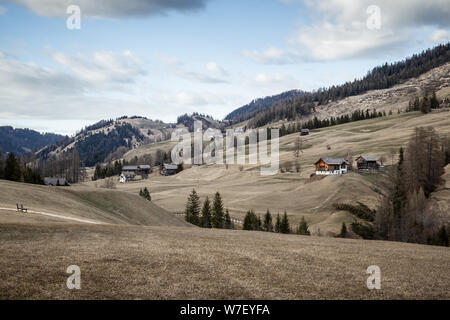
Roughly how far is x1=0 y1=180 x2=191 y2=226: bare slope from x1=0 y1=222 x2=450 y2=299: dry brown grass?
1636 centimetres

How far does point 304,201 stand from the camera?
324 ft

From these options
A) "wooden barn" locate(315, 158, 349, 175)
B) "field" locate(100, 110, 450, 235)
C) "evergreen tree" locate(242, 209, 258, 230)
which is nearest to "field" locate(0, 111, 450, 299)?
"evergreen tree" locate(242, 209, 258, 230)

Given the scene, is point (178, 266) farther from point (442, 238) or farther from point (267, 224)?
point (267, 224)

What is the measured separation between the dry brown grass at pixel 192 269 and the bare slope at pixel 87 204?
16.4 meters

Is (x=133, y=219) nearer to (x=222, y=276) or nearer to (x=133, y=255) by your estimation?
(x=133, y=255)

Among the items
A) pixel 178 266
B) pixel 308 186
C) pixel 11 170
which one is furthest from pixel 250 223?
pixel 11 170

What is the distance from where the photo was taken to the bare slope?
44156 millimetres

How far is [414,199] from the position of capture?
245ft

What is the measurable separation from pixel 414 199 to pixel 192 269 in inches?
2789

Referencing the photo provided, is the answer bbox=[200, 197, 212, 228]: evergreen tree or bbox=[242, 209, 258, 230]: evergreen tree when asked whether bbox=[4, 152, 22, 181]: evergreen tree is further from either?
bbox=[242, 209, 258, 230]: evergreen tree

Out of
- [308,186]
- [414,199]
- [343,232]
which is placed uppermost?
[308,186]
